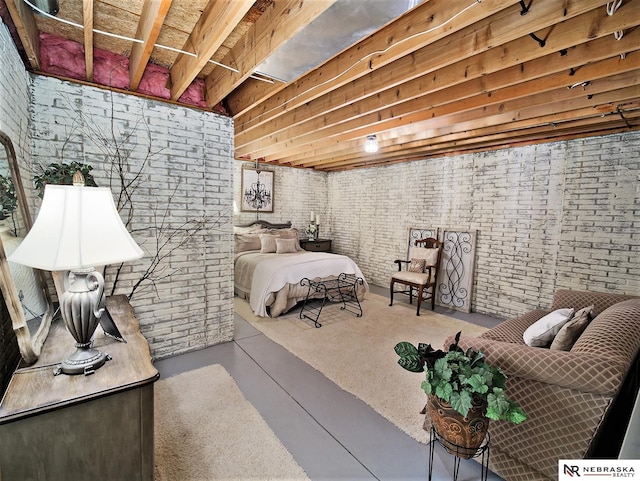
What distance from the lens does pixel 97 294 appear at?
1.33 m

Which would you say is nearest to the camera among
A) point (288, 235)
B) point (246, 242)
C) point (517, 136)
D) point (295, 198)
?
point (517, 136)

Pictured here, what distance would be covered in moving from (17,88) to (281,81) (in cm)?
177

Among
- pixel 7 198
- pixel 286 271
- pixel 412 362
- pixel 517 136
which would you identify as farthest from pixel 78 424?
pixel 517 136

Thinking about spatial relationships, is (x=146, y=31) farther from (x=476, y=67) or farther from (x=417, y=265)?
(x=417, y=265)

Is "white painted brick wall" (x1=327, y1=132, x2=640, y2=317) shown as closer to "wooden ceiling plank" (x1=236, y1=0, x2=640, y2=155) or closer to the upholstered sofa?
the upholstered sofa

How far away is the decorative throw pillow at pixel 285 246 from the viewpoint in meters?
5.31

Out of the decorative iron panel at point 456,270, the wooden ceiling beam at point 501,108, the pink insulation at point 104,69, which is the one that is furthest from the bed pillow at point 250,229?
the decorative iron panel at point 456,270

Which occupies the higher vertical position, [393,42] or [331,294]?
[393,42]

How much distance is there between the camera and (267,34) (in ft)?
6.18

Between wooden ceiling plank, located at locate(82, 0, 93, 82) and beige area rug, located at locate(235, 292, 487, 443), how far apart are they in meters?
3.04

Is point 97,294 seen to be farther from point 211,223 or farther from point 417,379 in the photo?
point 417,379

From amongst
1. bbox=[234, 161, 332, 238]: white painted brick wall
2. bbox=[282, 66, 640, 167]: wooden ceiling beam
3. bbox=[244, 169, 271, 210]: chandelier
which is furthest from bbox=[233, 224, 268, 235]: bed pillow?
bbox=[282, 66, 640, 167]: wooden ceiling beam

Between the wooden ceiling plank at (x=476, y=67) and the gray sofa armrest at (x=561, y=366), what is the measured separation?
1780 millimetres

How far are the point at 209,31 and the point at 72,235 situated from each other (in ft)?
4.81
